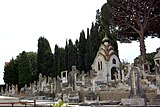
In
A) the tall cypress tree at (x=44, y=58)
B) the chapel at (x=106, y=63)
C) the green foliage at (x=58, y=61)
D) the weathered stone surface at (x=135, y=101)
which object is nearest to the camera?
the weathered stone surface at (x=135, y=101)

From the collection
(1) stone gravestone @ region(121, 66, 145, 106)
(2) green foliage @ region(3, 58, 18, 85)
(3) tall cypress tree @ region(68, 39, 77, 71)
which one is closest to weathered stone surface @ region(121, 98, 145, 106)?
(1) stone gravestone @ region(121, 66, 145, 106)

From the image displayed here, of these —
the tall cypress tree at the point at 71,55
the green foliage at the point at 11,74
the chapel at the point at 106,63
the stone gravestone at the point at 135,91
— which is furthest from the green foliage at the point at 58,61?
the stone gravestone at the point at 135,91

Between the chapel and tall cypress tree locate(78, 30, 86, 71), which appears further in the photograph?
tall cypress tree locate(78, 30, 86, 71)

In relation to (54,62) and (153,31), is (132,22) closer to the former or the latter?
(153,31)

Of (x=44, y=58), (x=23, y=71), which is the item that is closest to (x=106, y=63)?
(x=44, y=58)

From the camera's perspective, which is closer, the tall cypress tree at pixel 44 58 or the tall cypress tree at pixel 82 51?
the tall cypress tree at pixel 82 51

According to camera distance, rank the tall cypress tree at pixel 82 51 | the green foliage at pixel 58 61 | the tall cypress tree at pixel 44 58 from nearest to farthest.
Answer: the tall cypress tree at pixel 82 51
the green foliage at pixel 58 61
the tall cypress tree at pixel 44 58

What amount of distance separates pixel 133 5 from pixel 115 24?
409 cm

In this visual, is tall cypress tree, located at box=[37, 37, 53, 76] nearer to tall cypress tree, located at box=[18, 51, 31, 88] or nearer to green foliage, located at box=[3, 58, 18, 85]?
tall cypress tree, located at box=[18, 51, 31, 88]

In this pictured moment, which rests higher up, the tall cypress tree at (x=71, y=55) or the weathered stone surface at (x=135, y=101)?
the tall cypress tree at (x=71, y=55)

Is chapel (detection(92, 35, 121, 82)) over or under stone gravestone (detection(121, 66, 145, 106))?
over

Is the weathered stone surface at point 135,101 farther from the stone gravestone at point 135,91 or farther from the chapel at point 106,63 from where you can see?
the chapel at point 106,63

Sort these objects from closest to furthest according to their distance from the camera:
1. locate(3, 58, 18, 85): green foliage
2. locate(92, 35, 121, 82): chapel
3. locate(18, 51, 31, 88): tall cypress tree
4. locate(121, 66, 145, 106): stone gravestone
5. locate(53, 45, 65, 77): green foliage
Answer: locate(121, 66, 145, 106): stone gravestone < locate(92, 35, 121, 82): chapel < locate(53, 45, 65, 77): green foliage < locate(18, 51, 31, 88): tall cypress tree < locate(3, 58, 18, 85): green foliage

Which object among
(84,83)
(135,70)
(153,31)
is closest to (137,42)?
(153,31)
